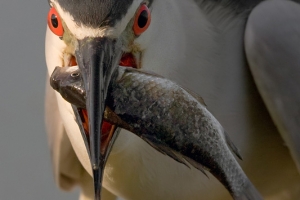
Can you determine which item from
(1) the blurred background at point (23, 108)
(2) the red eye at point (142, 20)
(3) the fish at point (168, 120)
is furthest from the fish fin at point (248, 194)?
(1) the blurred background at point (23, 108)

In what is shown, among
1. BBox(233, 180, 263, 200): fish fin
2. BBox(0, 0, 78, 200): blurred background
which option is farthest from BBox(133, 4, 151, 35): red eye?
BBox(0, 0, 78, 200): blurred background

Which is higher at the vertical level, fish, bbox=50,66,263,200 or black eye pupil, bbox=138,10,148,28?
black eye pupil, bbox=138,10,148,28

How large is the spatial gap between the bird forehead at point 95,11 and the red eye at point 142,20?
0.03m

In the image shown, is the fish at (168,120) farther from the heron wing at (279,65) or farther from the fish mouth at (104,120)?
the heron wing at (279,65)

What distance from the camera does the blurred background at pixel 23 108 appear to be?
92.6 inches

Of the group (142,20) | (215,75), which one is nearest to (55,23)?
(142,20)

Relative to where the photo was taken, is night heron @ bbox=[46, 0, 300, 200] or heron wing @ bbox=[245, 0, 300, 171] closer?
night heron @ bbox=[46, 0, 300, 200]

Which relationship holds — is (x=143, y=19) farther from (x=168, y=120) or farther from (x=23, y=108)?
(x=23, y=108)

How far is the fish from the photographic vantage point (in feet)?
3.04

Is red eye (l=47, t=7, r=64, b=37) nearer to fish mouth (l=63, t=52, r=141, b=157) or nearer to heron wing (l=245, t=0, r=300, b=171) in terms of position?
fish mouth (l=63, t=52, r=141, b=157)

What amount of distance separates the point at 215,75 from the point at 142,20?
1.00 feet

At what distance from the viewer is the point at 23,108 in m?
2.38

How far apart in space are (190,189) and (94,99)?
499 mm

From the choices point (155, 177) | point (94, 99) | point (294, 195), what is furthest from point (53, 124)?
point (94, 99)
